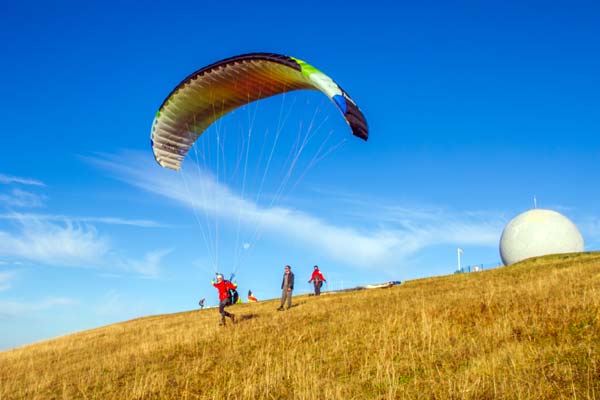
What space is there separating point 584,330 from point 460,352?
2124 mm

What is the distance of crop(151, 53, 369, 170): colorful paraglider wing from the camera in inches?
543

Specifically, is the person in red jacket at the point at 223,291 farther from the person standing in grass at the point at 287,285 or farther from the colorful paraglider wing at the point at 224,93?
the colorful paraglider wing at the point at 224,93

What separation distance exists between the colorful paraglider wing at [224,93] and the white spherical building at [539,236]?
30978mm

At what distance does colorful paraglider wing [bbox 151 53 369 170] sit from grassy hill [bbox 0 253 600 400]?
5381mm

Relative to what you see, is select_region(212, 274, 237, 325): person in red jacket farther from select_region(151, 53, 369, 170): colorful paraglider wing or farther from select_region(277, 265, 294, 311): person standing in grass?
select_region(151, 53, 369, 170): colorful paraglider wing

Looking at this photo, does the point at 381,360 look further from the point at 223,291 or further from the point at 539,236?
the point at 539,236

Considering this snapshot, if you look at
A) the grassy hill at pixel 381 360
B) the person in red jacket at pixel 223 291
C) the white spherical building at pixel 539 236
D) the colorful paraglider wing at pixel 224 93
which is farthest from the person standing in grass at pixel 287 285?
the white spherical building at pixel 539 236

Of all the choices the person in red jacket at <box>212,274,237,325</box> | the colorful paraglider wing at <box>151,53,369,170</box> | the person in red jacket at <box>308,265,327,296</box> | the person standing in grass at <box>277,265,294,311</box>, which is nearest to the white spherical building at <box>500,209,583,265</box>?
the person in red jacket at <box>308,265,327,296</box>

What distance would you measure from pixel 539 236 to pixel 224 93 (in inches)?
1291

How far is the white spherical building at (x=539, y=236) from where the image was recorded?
4012cm

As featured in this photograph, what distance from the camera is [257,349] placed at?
34.8ft

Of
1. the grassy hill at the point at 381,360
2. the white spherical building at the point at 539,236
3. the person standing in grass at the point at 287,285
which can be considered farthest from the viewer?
the white spherical building at the point at 539,236

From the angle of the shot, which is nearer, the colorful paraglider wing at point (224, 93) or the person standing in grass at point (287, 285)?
the colorful paraglider wing at point (224, 93)

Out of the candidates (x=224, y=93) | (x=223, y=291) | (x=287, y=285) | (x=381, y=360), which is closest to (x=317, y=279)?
(x=287, y=285)
